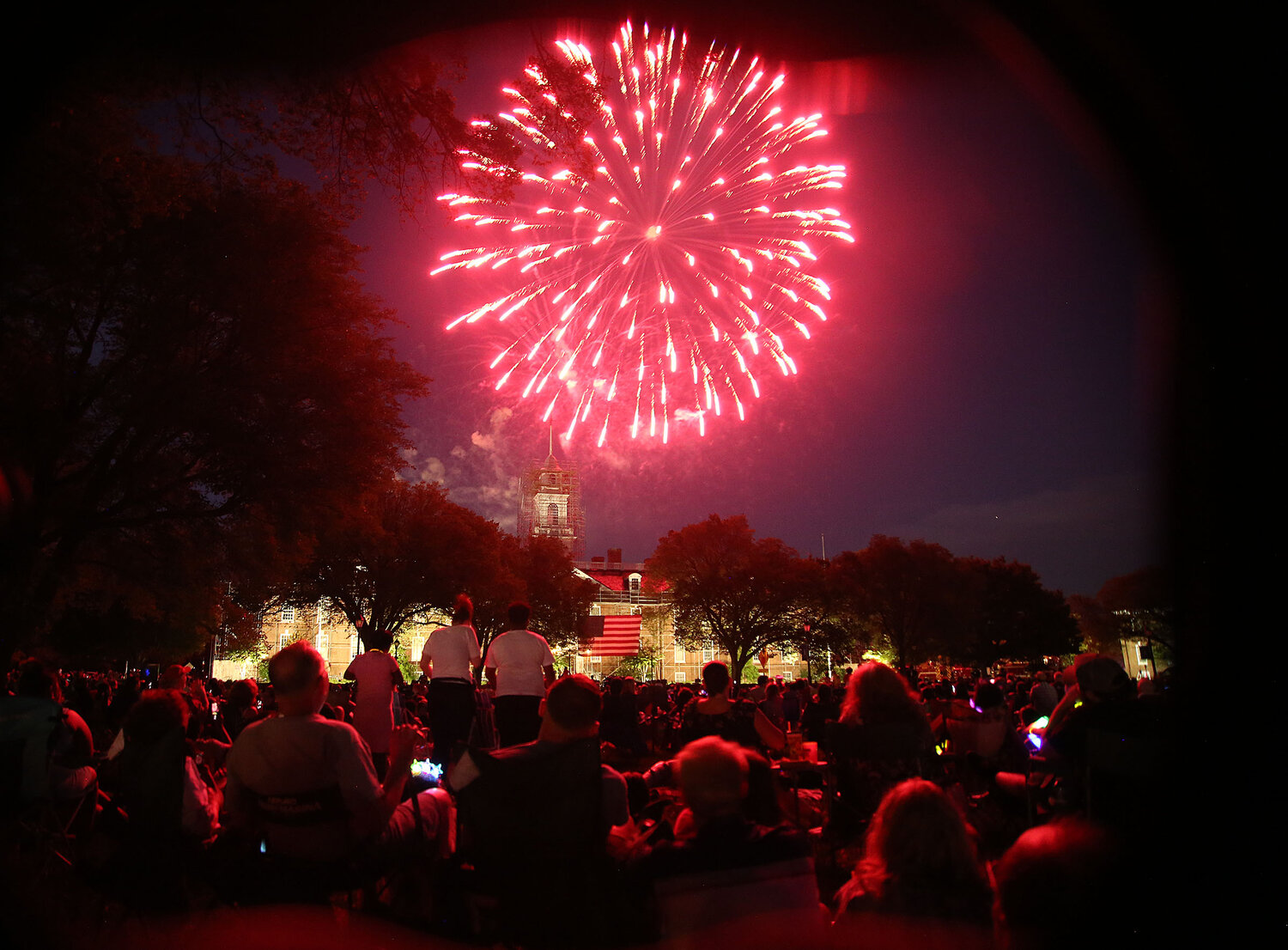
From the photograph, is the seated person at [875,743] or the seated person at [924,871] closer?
the seated person at [924,871]

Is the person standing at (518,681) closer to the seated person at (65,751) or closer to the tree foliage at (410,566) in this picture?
the seated person at (65,751)

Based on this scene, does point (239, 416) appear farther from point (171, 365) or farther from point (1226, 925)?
point (1226, 925)

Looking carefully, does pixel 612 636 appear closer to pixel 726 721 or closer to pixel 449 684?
pixel 449 684

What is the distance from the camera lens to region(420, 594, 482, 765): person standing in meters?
7.00

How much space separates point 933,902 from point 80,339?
1574 centimetres

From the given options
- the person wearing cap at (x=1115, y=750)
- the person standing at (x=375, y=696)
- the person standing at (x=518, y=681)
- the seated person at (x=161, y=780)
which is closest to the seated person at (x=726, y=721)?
the person standing at (x=518, y=681)

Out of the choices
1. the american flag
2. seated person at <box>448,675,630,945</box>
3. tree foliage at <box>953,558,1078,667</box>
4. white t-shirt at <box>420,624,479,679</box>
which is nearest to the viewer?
seated person at <box>448,675,630,945</box>

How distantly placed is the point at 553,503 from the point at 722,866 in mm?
87395

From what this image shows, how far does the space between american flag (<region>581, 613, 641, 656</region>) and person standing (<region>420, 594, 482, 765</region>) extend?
18.7 meters

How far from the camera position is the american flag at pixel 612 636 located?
2614cm

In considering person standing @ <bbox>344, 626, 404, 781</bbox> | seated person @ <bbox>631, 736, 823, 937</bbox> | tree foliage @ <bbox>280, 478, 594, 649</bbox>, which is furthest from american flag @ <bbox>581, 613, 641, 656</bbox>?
seated person @ <bbox>631, 736, 823, 937</bbox>

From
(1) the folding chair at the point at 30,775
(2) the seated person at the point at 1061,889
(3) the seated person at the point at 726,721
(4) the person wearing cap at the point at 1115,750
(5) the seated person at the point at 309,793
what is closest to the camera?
(2) the seated person at the point at 1061,889

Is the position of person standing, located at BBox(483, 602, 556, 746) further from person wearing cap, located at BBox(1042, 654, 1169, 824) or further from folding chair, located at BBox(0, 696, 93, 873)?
person wearing cap, located at BBox(1042, 654, 1169, 824)

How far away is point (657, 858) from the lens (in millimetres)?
2828
